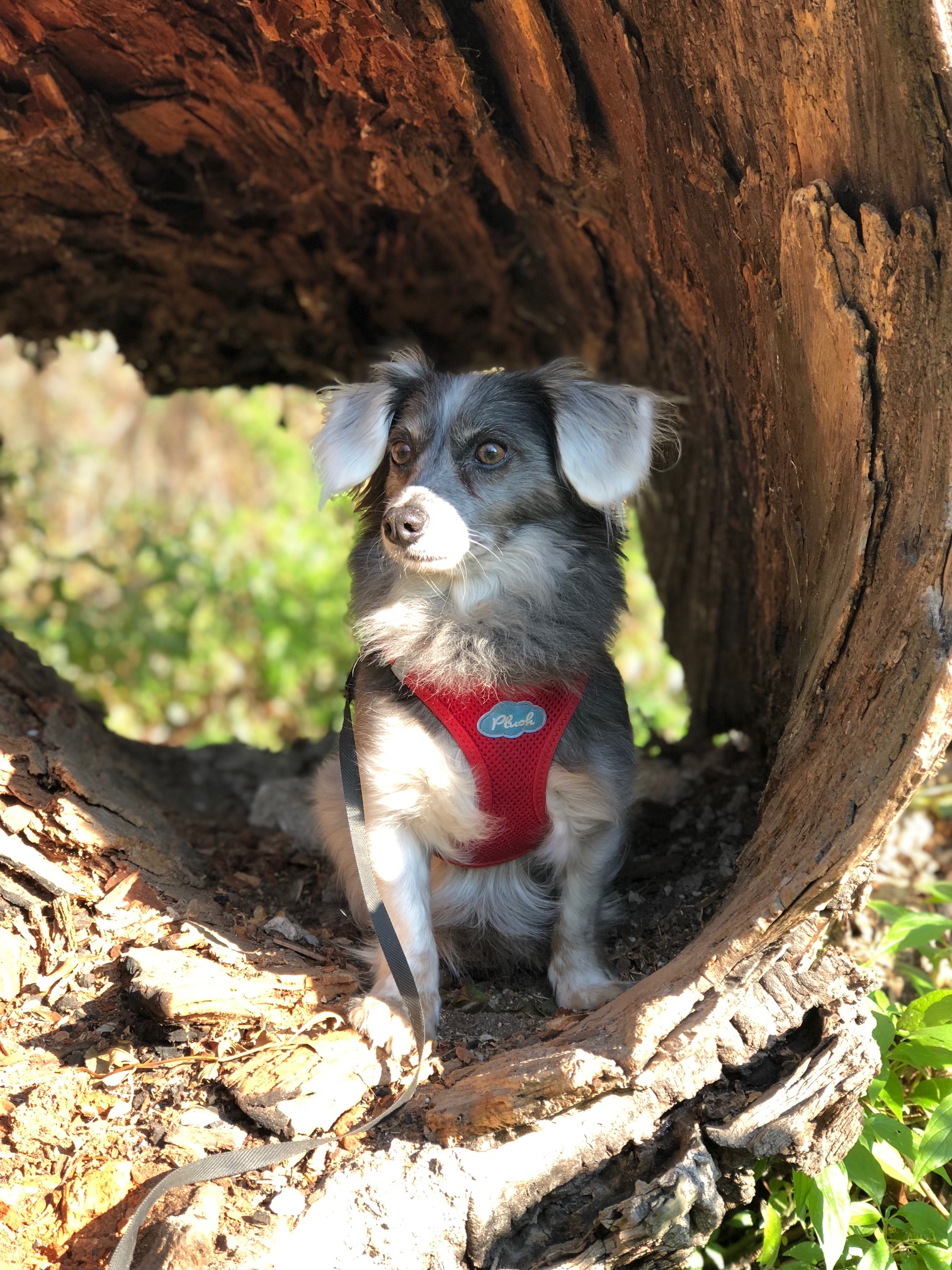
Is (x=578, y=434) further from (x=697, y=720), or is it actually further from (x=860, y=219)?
(x=697, y=720)

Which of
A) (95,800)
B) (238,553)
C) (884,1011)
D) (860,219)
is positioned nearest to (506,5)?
(860,219)

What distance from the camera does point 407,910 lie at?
2.93 meters

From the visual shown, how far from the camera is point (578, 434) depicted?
3.06 metres

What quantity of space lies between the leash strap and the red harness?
12.0 inches

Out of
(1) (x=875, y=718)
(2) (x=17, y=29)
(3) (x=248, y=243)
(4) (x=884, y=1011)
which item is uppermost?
(2) (x=17, y=29)

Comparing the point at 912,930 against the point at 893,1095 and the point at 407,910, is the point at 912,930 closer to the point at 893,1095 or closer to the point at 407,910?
the point at 893,1095

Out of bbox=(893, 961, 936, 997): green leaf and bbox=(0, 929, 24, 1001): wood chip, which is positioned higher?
bbox=(0, 929, 24, 1001): wood chip

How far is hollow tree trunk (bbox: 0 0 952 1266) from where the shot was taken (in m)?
2.17

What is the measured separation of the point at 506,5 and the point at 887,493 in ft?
5.22

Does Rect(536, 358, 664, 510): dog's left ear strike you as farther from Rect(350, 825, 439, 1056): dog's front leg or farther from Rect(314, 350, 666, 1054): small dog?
Rect(350, 825, 439, 1056): dog's front leg

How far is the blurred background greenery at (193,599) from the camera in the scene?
6.11m

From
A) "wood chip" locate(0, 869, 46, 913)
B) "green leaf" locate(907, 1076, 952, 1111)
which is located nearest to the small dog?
"green leaf" locate(907, 1076, 952, 1111)

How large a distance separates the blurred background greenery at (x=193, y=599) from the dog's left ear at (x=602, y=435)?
6.08ft

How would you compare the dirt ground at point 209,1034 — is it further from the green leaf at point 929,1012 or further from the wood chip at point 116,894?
the green leaf at point 929,1012
